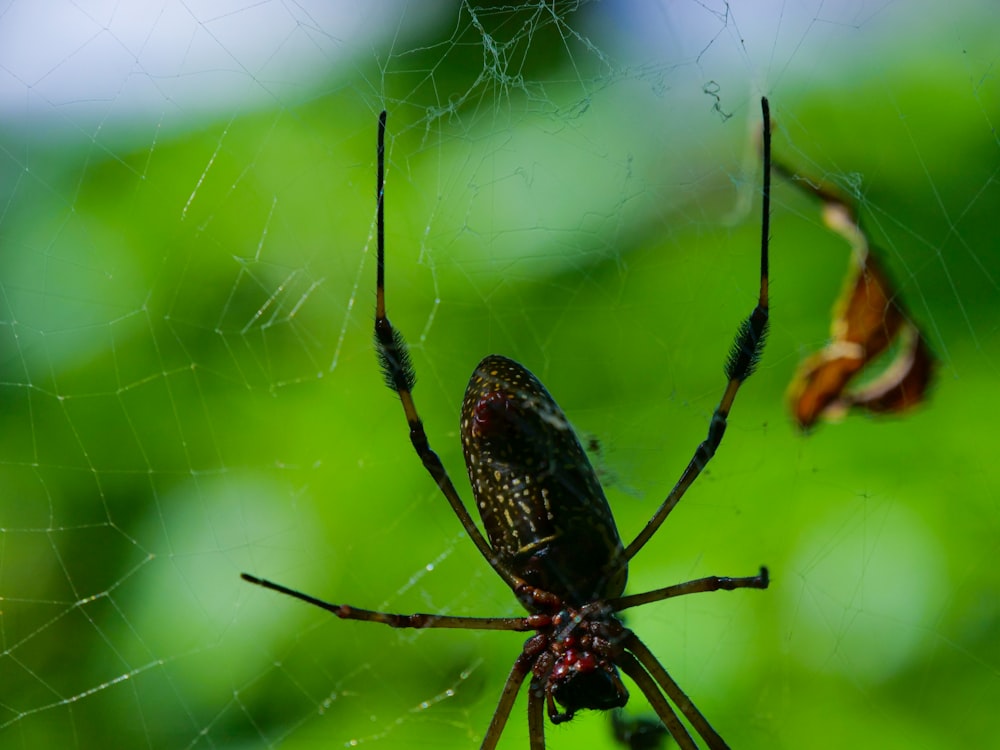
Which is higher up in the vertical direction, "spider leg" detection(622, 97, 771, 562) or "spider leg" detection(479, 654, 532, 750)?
"spider leg" detection(622, 97, 771, 562)

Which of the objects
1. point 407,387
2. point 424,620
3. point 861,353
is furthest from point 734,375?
point 424,620

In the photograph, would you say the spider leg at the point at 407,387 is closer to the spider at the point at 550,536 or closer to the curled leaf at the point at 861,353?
the spider at the point at 550,536

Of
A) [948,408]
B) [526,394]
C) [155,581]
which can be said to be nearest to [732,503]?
[948,408]

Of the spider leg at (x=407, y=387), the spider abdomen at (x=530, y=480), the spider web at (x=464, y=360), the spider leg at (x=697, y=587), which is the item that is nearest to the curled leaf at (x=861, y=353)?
the spider web at (x=464, y=360)

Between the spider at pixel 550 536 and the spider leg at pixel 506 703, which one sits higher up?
the spider at pixel 550 536

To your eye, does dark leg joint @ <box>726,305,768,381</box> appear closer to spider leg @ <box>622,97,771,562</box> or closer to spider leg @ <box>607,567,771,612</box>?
spider leg @ <box>622,97,771,562</box>

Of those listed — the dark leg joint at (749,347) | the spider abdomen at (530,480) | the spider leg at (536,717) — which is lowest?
the spider leg at (536,717)

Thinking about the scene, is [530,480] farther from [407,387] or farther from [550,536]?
[407,387]

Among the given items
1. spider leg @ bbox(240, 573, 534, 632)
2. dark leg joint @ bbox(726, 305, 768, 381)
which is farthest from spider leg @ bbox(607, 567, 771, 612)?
dark leg joint @ bbox(726, 305, 768, 381)
